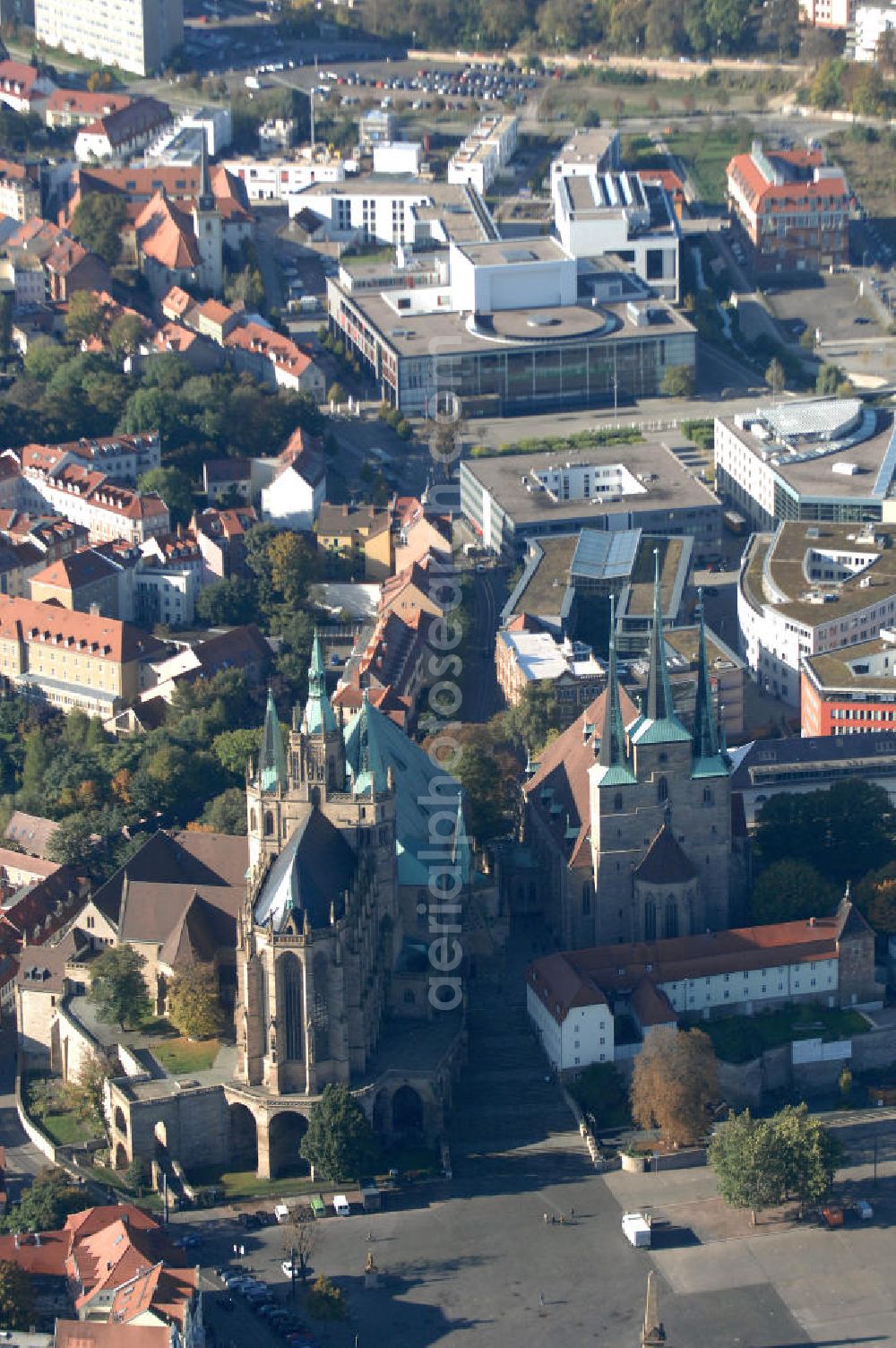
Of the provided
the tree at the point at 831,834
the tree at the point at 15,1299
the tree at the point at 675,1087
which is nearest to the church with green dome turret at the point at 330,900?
the tree at the point at 675,1087

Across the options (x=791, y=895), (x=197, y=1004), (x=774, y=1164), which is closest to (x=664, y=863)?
(x=791, y=895)

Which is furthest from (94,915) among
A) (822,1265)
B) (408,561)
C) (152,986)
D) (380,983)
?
(408,561)

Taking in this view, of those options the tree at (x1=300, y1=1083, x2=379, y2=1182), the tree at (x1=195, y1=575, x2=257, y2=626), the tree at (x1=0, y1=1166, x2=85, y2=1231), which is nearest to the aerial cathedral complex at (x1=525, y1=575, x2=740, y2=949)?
the tree at (x1=300, y1=1083, x2=379, y2=1182)

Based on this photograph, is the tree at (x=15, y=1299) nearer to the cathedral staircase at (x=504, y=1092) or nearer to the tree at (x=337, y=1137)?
the tree at (x=337, y=1137)

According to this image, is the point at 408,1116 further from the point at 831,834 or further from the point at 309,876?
the point at 831,834

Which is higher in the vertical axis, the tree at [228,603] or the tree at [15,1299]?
the tree at [228,603]
